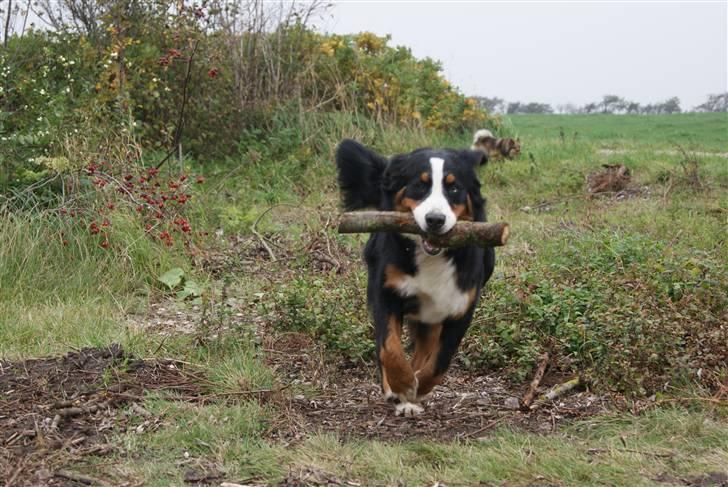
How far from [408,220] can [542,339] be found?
1.63 meters

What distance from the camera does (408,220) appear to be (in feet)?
15.1

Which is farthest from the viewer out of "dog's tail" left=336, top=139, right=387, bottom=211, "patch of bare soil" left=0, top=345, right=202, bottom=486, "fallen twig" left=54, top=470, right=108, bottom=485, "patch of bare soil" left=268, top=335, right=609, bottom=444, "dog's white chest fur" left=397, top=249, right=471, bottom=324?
"dog's tail" left=336, top=139, right=387, bottom=211

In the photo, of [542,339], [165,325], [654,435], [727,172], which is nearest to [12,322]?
[165,325]

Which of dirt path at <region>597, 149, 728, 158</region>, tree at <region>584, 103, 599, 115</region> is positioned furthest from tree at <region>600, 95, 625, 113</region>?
dirt path at <region>597, 149, 728, 158</region>

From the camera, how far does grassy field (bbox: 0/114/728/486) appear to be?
Answer: 13.2ft

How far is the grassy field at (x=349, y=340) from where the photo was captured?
403 cm

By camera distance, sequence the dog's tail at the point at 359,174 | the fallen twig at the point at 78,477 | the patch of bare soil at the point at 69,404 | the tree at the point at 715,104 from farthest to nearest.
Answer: the tree at the point at 715,104, the dog's tail at the point at 359,174, the patch of bare soil at the point at 69,404, the fallen twig at the point at 78,477

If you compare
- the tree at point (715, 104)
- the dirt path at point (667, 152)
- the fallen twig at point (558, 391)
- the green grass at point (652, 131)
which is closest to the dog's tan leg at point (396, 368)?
the fallen twig at point (558, 391)

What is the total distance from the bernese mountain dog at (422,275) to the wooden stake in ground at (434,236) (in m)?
0.05

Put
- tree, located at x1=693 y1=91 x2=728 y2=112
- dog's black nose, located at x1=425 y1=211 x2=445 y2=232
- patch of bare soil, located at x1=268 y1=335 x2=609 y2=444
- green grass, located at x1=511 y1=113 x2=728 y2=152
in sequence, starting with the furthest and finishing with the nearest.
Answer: tree, located at x1=693 y1=91 x2=728 y2=112 → green grass, located at x1=511 y1=113 x2=728 y2=152 → patch of bare soil, located at x1=268 y1=335 x2=609 y2=444 → dog's black nose, located at x1=425 y1=211 x2=445 y2=232

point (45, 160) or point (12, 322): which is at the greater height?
point (45, 160)

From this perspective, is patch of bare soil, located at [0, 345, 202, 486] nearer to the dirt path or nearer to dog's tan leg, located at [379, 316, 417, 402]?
dog's tan leg, located at [379, 316, 417, 402]

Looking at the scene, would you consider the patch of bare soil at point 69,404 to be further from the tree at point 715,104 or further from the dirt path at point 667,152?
the tree at point 715,104

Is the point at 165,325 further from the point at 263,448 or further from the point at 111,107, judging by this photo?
the point at 111,107
